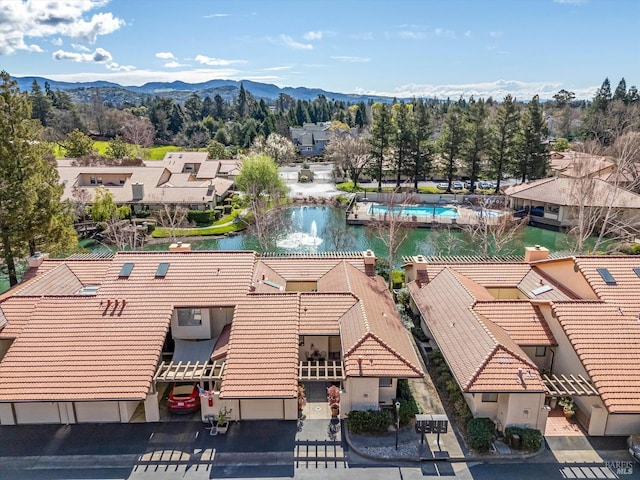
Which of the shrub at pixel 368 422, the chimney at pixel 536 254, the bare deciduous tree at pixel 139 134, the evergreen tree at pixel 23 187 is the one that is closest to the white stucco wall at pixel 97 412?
the shrub at pixel 368 422

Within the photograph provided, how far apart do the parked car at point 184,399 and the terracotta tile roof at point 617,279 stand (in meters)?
16.5

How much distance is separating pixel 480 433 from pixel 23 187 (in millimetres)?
25698

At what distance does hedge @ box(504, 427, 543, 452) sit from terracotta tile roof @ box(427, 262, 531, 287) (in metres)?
9.09

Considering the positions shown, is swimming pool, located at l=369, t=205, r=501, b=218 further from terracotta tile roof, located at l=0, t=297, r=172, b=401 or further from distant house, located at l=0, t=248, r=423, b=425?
terracotta tile roof, located at l=0, t=297, r=172, b=401

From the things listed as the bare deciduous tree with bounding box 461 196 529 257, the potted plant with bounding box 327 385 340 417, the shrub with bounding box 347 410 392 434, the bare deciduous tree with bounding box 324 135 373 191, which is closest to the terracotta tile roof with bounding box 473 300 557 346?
the shrub with bounding box 347 410 392 434

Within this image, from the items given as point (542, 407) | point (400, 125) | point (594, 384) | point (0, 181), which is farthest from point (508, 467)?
point (400, 125)

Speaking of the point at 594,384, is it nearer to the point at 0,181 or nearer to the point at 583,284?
the point at 583,284

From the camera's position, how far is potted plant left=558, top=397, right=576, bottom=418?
1662cm

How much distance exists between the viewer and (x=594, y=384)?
15.6 m

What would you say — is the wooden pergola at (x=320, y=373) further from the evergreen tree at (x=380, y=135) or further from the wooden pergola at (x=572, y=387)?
the evergreen tree at (x=380, y=135)

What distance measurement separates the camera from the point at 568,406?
16719mm

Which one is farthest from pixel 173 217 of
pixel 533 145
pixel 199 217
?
pixel 533 145

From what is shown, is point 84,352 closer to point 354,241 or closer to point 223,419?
point 223,419

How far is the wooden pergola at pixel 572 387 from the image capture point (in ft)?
50.4
